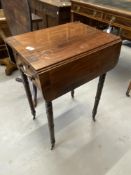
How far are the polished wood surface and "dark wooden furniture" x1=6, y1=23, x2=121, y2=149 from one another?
0.56m

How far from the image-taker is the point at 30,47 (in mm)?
1095

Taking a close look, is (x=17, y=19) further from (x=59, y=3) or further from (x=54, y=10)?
(x=59, y=3)

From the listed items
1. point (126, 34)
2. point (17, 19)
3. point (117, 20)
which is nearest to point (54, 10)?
point (17, 19)

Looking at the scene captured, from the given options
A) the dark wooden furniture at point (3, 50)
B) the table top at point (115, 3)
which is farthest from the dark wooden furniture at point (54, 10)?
the dark wooden furniture at point (3, 50)

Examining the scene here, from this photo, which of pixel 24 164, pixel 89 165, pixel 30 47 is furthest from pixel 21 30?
pixel 89 165

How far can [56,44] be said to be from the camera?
1.14 m

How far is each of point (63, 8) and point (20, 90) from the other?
1.16 meters

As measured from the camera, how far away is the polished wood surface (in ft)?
5.57

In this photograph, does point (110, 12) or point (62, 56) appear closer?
point (62, 56)

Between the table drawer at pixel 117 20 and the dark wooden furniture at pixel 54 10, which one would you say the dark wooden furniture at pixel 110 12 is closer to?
the table drawer at pixel 117 20

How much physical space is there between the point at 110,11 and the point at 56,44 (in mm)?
954

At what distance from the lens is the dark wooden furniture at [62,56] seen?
38.0 inches

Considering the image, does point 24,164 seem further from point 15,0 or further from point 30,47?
point 15,0

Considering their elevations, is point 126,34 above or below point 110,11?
Result: below
